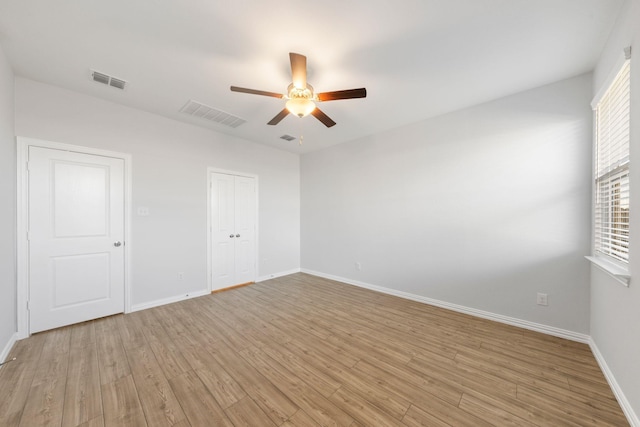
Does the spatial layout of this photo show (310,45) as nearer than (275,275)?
Yes

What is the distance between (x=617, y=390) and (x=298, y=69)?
11.3 ft

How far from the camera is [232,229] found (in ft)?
14.2

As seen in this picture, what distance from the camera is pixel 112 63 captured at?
2.25 m

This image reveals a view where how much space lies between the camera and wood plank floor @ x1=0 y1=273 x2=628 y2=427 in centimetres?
153

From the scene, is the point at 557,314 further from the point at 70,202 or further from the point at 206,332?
the point at 70,202

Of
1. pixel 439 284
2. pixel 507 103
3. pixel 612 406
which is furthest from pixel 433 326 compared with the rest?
pixel 507 103

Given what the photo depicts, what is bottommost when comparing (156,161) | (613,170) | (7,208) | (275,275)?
(275,275)

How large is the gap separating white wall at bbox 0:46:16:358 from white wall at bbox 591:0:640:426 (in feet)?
16.0

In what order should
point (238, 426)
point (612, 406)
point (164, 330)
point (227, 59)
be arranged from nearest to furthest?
point (238, 426)
point (612, 406)
point (227, 59)
point (164, 330)

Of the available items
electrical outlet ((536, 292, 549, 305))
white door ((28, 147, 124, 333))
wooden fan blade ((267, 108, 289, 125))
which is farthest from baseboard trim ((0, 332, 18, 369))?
electrical outlet ((536, 292, 549, 305))

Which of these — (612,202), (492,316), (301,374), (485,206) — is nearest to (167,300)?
(301,374)

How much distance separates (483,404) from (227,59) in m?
3.49

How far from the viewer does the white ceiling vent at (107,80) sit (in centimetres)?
242

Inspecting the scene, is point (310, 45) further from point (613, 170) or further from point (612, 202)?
point (612, 202)
